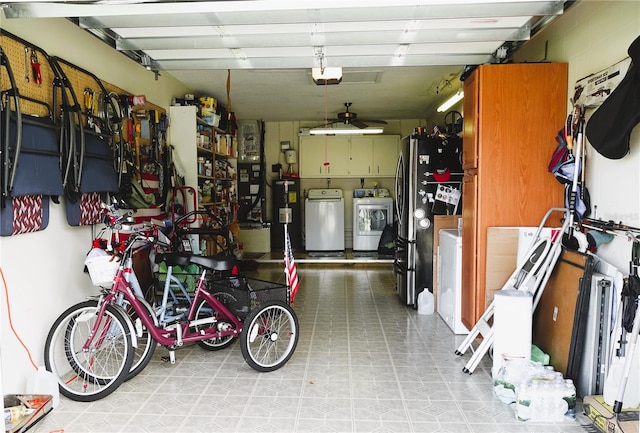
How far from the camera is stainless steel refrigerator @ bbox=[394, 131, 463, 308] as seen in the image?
4.80 metres

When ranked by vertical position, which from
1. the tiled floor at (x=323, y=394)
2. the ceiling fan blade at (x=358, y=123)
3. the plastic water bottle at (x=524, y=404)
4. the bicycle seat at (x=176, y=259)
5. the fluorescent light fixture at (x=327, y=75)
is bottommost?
the tiled floor at (x=323, y=394)

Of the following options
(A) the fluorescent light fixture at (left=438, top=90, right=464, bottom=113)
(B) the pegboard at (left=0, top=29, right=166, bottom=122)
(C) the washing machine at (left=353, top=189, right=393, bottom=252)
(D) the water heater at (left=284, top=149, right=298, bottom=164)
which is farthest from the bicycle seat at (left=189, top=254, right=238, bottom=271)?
(D) the water heater at (left=284, top=149, right=298, bottom=164)

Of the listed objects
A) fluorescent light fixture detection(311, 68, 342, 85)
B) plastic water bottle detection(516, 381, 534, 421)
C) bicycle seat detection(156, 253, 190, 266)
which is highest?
fluorescent light fixture detection(311, 68, 342, 85)

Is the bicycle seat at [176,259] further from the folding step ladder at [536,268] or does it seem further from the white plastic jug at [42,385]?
the folding step ladder at [536,268]

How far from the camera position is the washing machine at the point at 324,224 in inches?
343

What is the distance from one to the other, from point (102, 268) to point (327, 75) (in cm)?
321

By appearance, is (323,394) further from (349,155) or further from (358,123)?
(349,155)

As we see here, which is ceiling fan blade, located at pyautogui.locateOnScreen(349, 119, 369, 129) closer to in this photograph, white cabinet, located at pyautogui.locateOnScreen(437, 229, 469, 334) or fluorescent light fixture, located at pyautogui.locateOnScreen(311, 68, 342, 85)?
fluorescent light fixture, located at pyautogui.locateOnScreen(311, 68, 342, 85)

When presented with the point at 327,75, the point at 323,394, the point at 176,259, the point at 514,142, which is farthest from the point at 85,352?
the point at 327,75

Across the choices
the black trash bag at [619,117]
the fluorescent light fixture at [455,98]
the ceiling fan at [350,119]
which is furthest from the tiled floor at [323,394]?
the ceiling fan at [350,119]

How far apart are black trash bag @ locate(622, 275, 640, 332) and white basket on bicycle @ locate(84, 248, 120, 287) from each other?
9.96 ft

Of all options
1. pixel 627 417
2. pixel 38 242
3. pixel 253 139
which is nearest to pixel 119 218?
pixel 38 242

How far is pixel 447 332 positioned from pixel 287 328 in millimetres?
1572

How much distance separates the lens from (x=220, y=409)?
2682 millimetres
